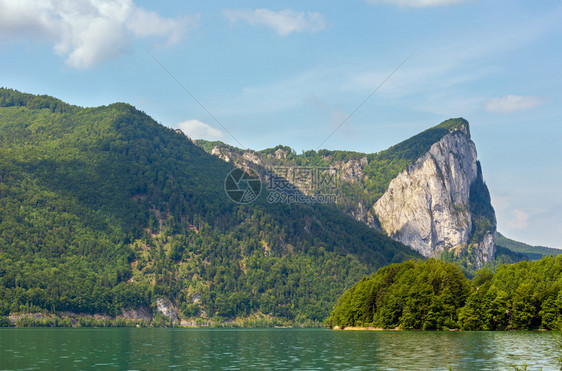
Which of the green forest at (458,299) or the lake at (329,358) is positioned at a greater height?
the green forest at (458,299)

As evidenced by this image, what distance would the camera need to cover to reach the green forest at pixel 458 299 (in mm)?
139750

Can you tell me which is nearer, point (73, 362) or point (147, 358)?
point (73, 362)

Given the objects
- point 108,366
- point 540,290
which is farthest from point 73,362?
point 540,290

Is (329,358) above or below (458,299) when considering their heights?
below

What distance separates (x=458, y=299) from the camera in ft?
498

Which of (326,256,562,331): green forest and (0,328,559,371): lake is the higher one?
(326,256,562,331): green forest

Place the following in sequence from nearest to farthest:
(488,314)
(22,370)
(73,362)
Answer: (22,370)
(73,362)
(488,314)

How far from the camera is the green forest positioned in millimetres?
139750

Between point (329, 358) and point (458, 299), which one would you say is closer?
point (329, 358)

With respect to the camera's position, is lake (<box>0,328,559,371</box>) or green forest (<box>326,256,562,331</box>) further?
green forest (<box>326,256,562,331</box>)

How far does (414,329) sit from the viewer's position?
155m

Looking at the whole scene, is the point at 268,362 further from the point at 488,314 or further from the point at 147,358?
the point at 488,314

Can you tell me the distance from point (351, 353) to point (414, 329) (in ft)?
241

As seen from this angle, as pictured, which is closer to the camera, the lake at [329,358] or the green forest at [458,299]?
the lake at [329,358]
